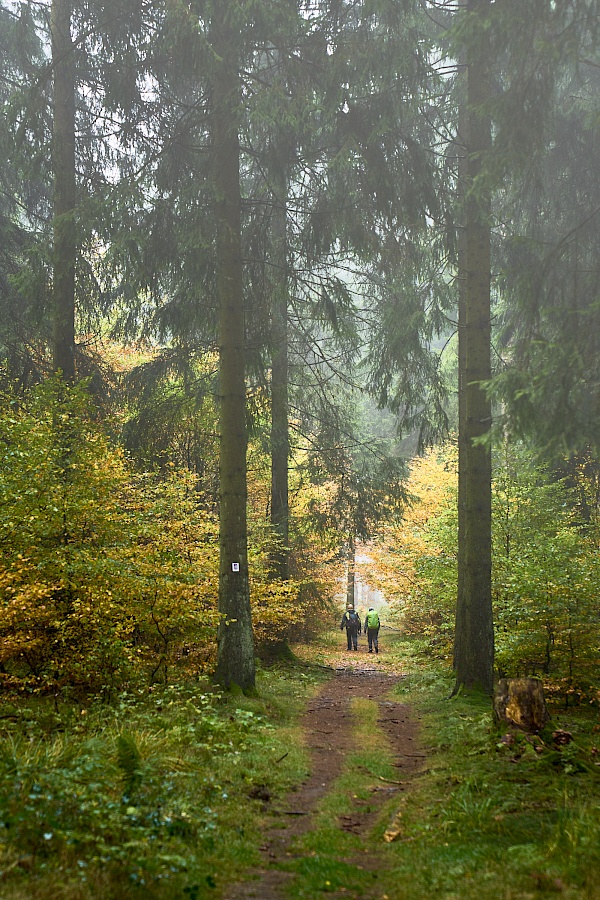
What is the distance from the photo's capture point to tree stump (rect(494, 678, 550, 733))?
734cm

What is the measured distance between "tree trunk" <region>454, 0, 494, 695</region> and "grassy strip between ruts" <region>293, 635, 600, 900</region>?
80.2 inches

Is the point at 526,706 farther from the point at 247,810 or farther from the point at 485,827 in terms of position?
the point at 247,810

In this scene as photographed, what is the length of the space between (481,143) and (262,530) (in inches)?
350

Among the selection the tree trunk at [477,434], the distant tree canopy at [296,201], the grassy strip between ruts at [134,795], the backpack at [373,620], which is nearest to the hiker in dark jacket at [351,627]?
the backpack at [373,620]

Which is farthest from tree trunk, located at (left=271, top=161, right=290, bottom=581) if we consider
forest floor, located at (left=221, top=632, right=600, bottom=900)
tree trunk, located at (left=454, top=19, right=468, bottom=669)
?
forest floor, located at (left=221, top=632, right=600, bottom=900)

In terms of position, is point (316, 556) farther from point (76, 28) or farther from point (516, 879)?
point (516, 879)

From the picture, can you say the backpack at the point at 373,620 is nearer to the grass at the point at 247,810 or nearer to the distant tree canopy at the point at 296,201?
the distant tree canopy at the point at 296,201

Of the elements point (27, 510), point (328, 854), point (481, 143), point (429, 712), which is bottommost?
point (429, 712)

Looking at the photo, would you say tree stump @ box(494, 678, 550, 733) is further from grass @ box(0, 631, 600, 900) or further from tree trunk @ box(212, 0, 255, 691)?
tree trunk @ box(212, 0, 255, 691)

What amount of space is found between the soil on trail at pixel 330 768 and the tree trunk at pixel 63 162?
7.21 m

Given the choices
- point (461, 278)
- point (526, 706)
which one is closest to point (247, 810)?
point (526, 706)

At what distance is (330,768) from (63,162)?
10.9 meters

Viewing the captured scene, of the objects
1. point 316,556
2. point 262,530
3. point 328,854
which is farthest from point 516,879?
point 316,556

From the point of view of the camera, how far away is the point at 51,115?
41.3 ft
